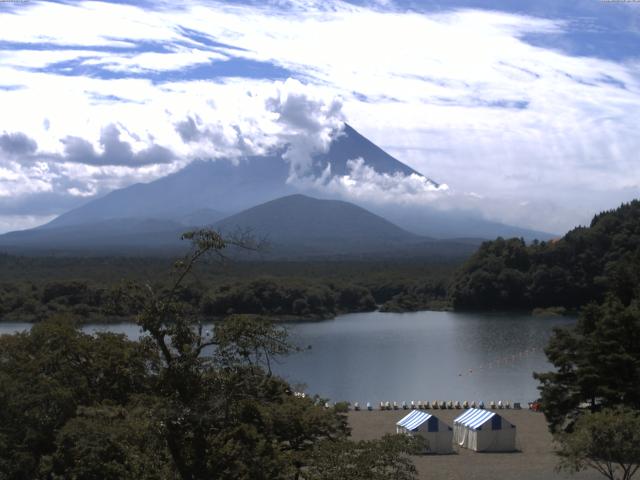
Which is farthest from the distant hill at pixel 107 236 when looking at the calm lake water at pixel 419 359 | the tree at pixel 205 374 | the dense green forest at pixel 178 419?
the tree at pixel 205 374

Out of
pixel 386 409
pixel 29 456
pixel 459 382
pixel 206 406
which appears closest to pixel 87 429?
pixel 29 456

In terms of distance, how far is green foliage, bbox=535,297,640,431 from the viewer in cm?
1532

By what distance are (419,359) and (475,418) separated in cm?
1450

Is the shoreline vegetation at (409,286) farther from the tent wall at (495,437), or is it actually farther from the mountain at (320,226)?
the mountain at (320,226)

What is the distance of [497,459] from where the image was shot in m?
16.1

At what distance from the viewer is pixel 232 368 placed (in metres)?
6.83

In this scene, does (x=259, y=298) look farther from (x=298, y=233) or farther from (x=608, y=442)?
(x=298, y=233)

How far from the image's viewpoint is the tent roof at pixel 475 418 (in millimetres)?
16828

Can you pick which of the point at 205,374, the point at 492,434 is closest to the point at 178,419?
the point at 205,374

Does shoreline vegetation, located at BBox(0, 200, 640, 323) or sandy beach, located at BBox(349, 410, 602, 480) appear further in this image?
shoreline vegetation, located at BBox(0, 200, 640, 323)

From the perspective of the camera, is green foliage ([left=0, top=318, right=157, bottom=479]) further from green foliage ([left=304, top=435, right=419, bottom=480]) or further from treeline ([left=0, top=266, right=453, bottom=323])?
treeline ([left=0, top=266, right=453, bottom=323])

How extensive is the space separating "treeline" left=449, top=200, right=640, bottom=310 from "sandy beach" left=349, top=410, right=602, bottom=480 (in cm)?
3241

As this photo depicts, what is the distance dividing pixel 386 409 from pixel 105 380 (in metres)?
11.5

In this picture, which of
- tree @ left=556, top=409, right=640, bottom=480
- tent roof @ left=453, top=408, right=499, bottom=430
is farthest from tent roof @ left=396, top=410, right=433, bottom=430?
tree @ left=556, top=409, right=640, bottom=480
